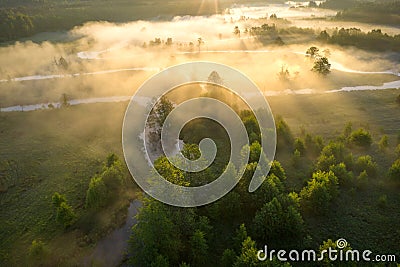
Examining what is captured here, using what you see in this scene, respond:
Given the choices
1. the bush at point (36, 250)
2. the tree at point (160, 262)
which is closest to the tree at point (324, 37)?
the tree at point (160, 262)

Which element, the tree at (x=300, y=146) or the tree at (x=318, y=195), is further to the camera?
the tree at (x=300, y=146)

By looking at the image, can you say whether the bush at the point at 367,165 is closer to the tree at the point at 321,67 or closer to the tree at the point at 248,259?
the tree at the point at 248,259

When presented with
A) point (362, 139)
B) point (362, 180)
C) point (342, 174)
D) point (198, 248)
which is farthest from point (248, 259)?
point (362, 139)

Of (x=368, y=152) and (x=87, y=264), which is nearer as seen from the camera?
A: (x=87, y=264)

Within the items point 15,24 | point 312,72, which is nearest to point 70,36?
point 15,24

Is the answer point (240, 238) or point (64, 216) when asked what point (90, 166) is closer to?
point (64, 216)

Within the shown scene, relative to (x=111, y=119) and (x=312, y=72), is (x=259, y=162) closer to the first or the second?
(x=111, y=119)

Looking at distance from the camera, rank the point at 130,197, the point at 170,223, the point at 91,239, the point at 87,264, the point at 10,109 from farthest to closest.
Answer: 1. the point at 10,109
2. the point at 130,197
3. the point at 91,239
4. the point at 87,264
5. the point at 170,223

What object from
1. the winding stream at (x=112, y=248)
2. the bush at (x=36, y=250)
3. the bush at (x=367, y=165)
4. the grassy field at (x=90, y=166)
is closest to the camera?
the bush at (x=36, y=250)
